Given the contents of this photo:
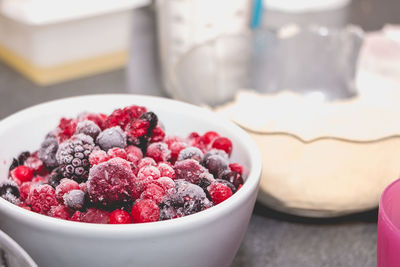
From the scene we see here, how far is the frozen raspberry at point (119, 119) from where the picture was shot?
1.71 ft

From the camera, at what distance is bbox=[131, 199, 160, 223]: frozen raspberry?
1.38 ft

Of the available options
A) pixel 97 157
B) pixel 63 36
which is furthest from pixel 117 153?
pixel 63 36

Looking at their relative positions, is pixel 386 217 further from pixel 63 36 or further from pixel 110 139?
pixel 63 36

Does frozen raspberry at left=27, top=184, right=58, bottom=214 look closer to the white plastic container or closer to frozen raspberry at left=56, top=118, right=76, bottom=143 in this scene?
frozen raspberry at left=56, top=118, right=76, bottom=143

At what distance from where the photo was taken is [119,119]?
52 centimetres

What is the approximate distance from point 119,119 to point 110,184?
108 millimetres

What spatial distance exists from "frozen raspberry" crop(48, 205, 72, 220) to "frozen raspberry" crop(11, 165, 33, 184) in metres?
0.08

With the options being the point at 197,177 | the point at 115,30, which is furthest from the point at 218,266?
the point at 115,30

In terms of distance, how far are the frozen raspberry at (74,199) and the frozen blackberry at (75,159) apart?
0.03 metres

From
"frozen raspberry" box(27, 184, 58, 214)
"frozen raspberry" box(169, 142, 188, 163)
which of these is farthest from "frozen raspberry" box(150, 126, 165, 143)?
"frozen raspberry" box(27, 184, 58, 214)

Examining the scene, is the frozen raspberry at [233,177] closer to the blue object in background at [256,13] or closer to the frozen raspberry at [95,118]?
the frozen raspberry at [95,118]

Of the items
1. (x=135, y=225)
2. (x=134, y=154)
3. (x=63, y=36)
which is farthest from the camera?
(x=63, y=36)

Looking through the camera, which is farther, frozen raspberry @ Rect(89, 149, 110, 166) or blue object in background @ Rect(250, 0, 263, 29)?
blue object in background @ Rect(250, 0, 263, 29)

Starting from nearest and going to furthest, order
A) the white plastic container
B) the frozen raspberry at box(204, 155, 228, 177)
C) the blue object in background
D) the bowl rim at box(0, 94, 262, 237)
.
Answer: the bowl rim at box(0, 94, 262, 237)
the frozen raspberry at box(204, 155, 228, 177)
the white plastic container
the blue object in background
